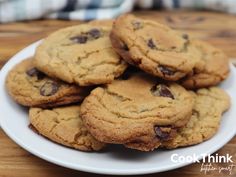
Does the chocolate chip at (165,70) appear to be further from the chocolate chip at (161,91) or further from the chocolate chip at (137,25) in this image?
the chocolate chip at (137,25)

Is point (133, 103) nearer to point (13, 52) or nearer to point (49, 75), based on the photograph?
point (49, 75)

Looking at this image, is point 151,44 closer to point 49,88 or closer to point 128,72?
point 128,72

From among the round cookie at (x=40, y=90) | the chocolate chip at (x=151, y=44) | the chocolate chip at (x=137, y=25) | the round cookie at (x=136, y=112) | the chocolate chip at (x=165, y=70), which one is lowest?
the round cookie at (x=40, y=90)

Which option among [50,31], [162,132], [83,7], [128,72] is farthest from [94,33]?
[83,7]

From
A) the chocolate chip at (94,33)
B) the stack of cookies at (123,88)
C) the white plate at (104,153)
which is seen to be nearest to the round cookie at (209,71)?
the stack of cookies at (123,88)

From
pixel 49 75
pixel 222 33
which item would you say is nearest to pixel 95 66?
pixel 49 75

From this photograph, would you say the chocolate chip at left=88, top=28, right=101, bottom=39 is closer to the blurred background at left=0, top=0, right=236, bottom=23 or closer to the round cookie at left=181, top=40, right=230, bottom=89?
→ the round cookie at left=181, top=40, right=230, bottom=89
